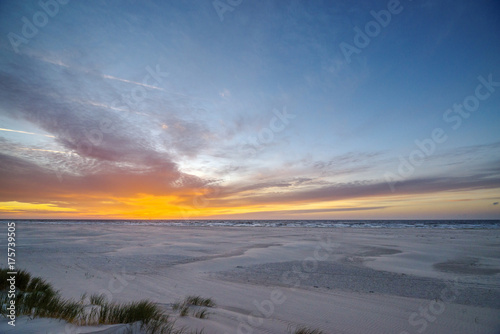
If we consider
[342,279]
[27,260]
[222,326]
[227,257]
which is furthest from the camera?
[227,257]

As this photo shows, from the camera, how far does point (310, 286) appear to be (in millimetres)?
9438

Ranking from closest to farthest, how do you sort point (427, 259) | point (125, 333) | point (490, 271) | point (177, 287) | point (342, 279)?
point (125, 333)
point (177, 287)
point (342, 279)
point (490, 271)
point (427, 259)

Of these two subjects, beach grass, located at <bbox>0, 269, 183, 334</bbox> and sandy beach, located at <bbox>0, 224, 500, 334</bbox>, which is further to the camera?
sandy beach, located at <bbox>0, 224, 500, 334</bbox>

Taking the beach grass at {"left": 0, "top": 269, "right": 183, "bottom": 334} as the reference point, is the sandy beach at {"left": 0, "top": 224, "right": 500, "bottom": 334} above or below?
below

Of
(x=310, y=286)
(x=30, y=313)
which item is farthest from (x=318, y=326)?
(x=30, y=313)

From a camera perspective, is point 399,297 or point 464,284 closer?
point 399,297

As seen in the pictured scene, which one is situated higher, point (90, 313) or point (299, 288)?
point (90, 313)

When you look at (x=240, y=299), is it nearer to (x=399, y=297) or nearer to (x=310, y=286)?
(x=310, y=286)

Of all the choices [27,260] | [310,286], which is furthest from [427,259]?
[27,260]

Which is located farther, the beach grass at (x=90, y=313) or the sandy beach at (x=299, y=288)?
the sandy beach at (x=299, y=288)

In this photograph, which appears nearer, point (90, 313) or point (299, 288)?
point (90, 313)

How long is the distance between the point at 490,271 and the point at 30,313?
17.0 m

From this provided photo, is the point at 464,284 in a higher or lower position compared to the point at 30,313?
lower

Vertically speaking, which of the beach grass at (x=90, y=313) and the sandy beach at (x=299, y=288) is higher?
the beach grass at (x=90, y=313)
